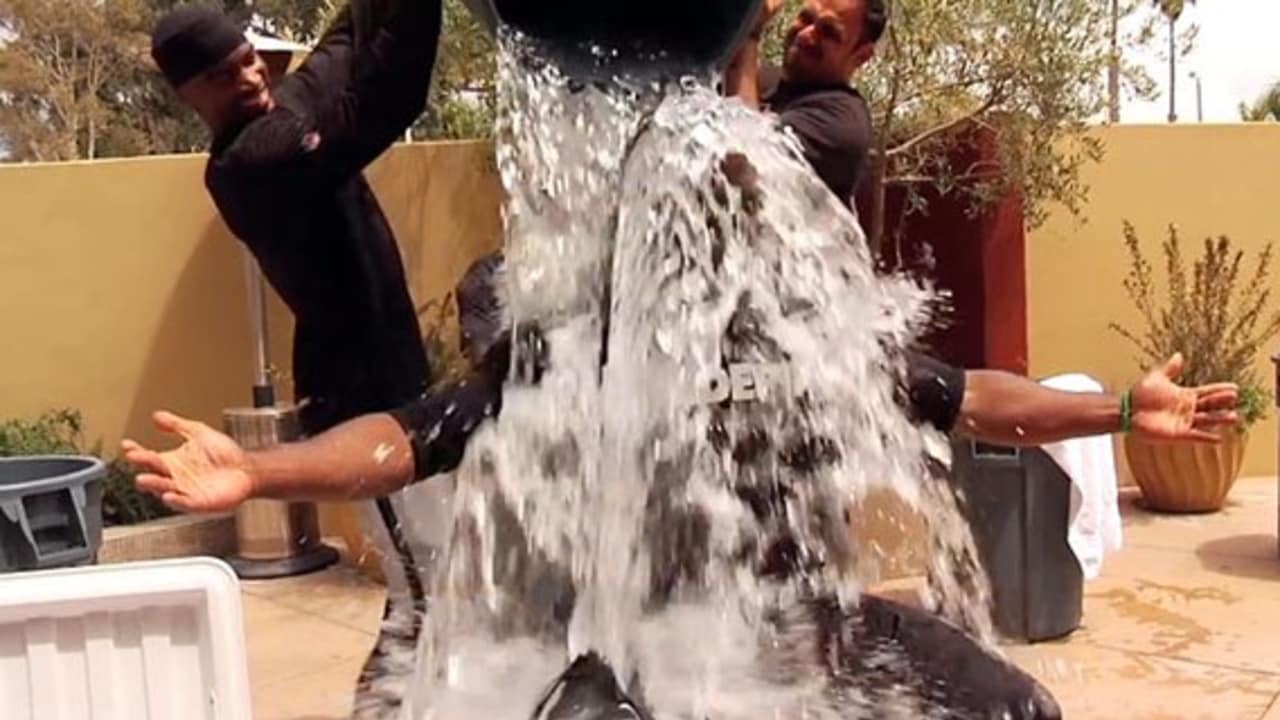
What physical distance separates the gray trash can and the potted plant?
68.0 inches

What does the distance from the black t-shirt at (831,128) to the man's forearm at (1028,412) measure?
2.12ft

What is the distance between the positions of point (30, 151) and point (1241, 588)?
17341mm

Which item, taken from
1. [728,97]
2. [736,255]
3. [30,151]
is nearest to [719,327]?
[736,255]

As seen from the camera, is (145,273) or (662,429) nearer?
(662,429)

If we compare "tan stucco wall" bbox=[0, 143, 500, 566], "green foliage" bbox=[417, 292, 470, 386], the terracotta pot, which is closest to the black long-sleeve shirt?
"green foliage" bbox=[417, 292, 470, 386]

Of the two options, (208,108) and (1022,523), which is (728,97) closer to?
(208,108)

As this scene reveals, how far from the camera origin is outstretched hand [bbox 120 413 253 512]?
2.00 m

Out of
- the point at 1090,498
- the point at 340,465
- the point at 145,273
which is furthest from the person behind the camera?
the point at 145,273

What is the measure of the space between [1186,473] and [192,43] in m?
4.52

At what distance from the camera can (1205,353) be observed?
6.56 m

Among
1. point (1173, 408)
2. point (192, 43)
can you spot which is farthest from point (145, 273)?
point (1173, 408)

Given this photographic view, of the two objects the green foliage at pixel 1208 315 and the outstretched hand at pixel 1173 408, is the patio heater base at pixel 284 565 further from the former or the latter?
the outstretched hand at pixel 1173 408

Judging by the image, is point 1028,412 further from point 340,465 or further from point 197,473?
point 197,473

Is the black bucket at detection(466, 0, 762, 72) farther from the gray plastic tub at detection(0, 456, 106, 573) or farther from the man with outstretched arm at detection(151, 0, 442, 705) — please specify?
the gray plastic tub at detection(0, 456, 106, 573)
